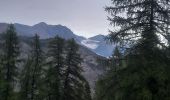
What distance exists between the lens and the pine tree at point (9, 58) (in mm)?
38062

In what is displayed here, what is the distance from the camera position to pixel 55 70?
34688mm

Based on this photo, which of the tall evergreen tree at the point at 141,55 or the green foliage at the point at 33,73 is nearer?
the tall evergreen tree at the point at 141,55

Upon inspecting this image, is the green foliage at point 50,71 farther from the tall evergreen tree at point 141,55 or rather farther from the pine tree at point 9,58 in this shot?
the tall evergreen tree at point 141,55

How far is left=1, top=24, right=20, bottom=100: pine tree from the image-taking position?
38062mm

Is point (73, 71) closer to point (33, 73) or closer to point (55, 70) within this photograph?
point (55, 70)

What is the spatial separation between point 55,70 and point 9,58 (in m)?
6.50

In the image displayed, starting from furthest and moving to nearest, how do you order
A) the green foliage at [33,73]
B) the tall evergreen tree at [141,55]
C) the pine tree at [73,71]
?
the green foliage at [33,73] → the pine tree at [73,71] → the tall evergreen tree at [141,55]

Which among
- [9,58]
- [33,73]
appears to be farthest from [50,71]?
[33,73]

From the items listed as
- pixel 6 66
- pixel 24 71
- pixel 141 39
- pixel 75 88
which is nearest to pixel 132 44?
pixel 141 39

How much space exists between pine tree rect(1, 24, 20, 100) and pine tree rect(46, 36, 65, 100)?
5.24 m

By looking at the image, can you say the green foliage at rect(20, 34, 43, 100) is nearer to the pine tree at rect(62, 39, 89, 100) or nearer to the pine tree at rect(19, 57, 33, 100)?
the pine tree at rect(19, 57, 33, 100)

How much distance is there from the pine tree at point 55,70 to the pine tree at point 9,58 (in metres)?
5.24

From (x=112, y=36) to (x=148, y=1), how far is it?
2637 mm

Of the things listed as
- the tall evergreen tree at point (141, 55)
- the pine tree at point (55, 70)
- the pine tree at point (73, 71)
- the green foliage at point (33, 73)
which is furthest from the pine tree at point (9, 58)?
the tall evergreen tree at point (141, 55)
